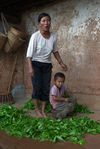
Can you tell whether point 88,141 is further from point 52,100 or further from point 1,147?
point 52,100

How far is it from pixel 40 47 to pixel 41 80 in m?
0.65

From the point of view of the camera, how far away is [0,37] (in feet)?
14.4

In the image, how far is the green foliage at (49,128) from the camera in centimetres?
235

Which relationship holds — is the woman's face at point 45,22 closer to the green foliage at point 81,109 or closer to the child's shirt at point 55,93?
the child's shirt at point 55,93

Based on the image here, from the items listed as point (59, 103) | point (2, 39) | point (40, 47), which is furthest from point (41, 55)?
point (2, 39)

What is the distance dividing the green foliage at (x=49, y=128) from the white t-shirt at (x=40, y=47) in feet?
3.74

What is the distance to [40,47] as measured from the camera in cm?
325

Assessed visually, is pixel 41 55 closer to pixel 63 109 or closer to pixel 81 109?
pixel 63 109

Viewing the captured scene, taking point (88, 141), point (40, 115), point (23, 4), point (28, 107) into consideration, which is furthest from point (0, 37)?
point (88, 141)

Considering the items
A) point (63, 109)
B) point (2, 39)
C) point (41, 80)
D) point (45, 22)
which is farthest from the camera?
point (2, 39)

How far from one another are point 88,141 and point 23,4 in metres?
4.21

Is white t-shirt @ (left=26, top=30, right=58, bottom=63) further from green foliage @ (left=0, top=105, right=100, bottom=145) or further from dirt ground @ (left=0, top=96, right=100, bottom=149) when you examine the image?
dirt ground @ (left=0, top=96, right=100, bottom=149)

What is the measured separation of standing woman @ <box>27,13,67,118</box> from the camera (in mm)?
3197

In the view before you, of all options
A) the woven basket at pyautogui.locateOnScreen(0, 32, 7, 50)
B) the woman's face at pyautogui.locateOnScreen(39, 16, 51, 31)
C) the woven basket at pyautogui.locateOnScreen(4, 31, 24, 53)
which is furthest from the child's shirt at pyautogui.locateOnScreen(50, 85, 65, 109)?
the woven basket at pyautogui.locateOnScreen(0, 32, 7, 50)
